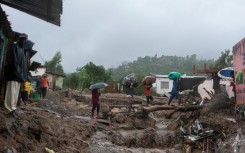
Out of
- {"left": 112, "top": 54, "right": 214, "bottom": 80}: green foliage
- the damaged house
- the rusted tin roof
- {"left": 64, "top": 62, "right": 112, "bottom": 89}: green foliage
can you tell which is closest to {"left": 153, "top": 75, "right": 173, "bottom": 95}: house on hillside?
{"left": 64, "top": 62, "right": 112, "bottom": 89}: green foliage

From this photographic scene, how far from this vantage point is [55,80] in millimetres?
42562

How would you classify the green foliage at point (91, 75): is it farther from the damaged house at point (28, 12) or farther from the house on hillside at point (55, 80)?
the damaged house at point (28, 12)

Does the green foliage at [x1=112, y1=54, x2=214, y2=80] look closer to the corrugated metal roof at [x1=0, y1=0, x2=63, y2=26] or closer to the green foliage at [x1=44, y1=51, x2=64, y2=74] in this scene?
the green foliage at [x1=44, y1=51, x2=64, y2=74]

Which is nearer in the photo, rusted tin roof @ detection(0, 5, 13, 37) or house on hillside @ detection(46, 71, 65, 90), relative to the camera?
rusted tin roof @ detection(0, 5, 13, 37)

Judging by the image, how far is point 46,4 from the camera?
726 cm

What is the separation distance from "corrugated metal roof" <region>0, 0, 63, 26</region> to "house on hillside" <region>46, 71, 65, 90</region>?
110 ft

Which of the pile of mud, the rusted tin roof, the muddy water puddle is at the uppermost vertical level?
the rusted tin roof

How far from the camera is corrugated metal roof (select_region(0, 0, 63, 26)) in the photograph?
673cm

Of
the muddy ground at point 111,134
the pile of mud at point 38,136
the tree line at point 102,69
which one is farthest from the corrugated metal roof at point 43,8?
the tree line at point 102,69

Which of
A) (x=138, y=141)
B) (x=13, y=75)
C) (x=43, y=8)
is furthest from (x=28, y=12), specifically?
(x=138, y=141)

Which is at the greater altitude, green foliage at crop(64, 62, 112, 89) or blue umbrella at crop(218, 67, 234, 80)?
green foliage at crop(64, 62, 112, 89)

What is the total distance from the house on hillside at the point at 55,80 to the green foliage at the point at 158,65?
2644 centimetres

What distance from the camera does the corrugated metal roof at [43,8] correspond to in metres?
6.73

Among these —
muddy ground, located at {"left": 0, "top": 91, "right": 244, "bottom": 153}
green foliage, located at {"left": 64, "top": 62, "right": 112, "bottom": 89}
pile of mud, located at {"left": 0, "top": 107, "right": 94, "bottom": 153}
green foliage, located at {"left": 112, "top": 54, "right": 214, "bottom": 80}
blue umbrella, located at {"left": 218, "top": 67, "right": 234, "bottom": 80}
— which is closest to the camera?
pile of mud, located at {"left": 0, "top": 107, "right": 94, "bottom": 153}
